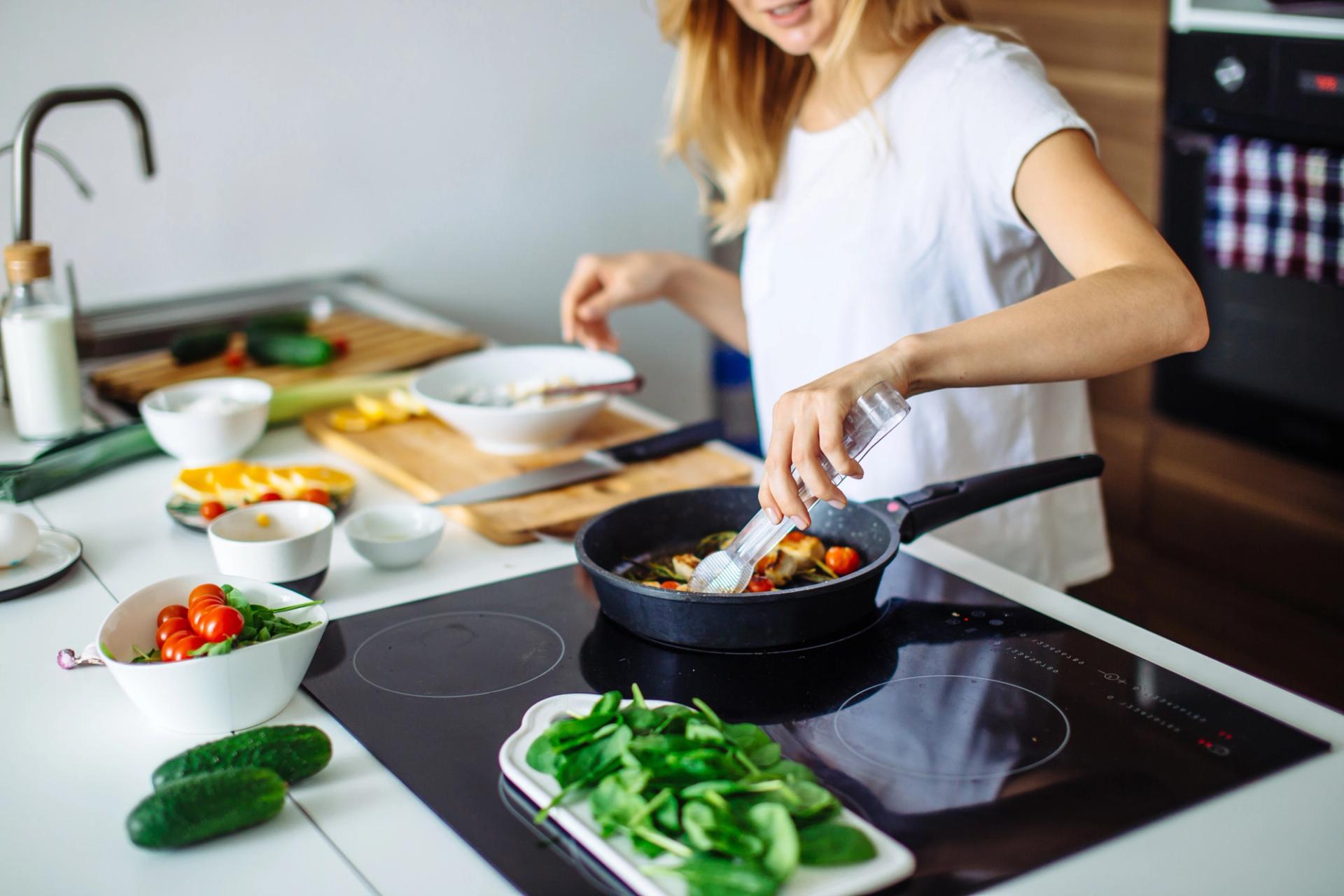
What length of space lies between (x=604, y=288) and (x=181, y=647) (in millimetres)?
869

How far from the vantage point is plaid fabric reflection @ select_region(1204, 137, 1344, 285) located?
2117 mm

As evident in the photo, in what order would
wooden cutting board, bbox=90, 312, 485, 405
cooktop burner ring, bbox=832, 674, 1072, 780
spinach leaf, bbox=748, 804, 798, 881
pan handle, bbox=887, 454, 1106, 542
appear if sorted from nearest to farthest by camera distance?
spinach leaf, bbox=748, 804, 798, 881 < cooktop burner ring, bbox=832, 674, 1072, 780 < pan handle, bbox=887, 454, 1106, 542 < wooden cutting board, bbox=90, 312, 485, 405

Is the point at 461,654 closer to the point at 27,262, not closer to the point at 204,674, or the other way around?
the point at 204,674

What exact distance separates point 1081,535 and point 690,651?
736 mm

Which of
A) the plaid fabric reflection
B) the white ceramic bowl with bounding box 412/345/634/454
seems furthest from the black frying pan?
the plaid fabric reflection

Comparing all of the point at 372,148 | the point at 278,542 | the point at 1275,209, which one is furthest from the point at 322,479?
the point at 1275,209

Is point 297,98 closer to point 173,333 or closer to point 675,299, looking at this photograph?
point 173,333

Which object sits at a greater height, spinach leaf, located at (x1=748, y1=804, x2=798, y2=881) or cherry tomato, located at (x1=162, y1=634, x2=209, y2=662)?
cherry tomato, located at (x1=162, y1=634, x2=209, y2=662)

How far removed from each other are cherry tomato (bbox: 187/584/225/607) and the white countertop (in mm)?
46

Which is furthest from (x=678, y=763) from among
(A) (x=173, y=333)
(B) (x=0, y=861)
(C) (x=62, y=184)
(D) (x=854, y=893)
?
(C) (x=62, y=184)

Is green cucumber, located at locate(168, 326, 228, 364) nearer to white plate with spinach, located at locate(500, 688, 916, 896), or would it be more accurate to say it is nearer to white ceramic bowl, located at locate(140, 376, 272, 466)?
white ceramic bowl, located at locate(140, 376, 272, 466)

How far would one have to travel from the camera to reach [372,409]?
1.72m

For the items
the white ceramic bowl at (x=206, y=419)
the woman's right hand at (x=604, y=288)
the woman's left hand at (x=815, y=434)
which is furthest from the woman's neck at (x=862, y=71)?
the white ceramic bowl at (x=206, y=419)

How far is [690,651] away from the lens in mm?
1068
